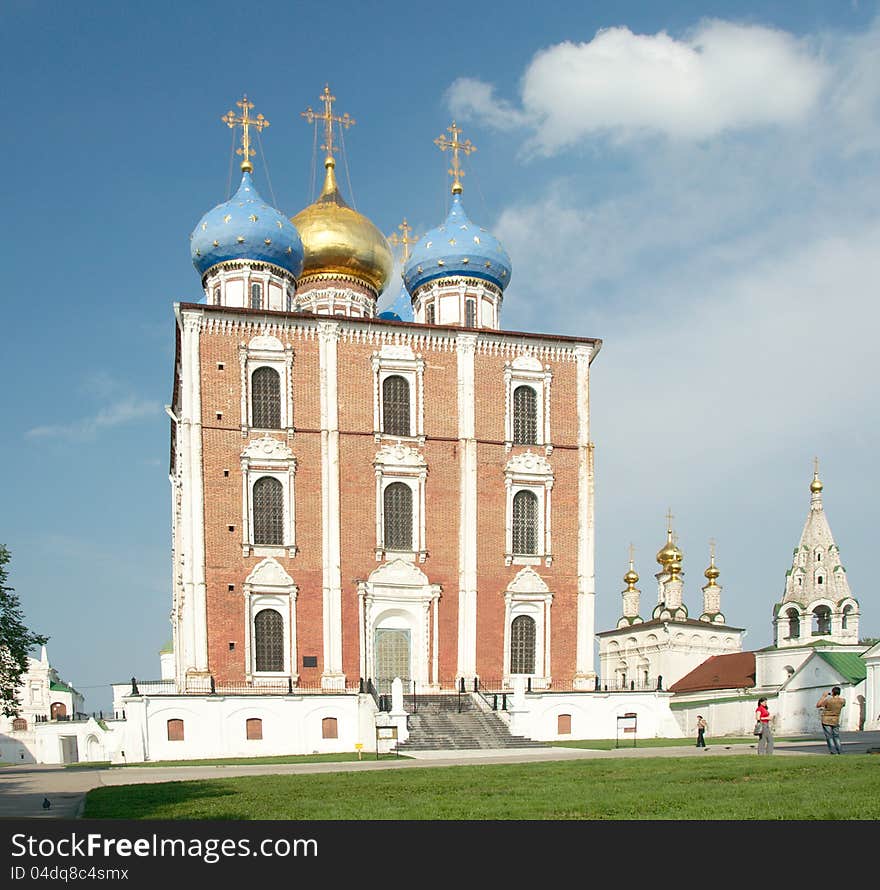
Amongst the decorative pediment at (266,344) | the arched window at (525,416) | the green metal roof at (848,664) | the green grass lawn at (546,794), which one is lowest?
the green metal roof at (848,664)

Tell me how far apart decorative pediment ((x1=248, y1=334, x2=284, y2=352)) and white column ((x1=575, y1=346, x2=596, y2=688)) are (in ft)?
33.2

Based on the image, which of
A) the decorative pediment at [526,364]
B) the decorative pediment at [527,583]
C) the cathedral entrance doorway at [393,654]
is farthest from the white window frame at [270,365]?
the decorative pediment at [527,583]

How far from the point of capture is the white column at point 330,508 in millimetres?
35688

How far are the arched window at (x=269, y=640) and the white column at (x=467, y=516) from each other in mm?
5624

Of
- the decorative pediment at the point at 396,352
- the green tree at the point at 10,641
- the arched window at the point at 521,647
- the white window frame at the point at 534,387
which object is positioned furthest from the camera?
the white window frame at the point at 534,387

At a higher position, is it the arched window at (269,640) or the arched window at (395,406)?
the arched window at (395,406)

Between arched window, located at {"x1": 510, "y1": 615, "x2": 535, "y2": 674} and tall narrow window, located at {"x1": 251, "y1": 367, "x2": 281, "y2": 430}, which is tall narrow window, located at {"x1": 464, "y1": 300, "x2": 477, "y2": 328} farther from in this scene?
arched window, located at {"x1": 510, "y1": 615, "x2": 535, "y2": 674}

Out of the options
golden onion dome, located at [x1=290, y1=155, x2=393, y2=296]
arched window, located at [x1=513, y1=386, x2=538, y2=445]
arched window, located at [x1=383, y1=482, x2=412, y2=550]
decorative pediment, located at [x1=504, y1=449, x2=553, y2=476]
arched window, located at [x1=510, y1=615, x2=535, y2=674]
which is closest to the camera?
arched window, located at [x1=383, y1=482, x2=412, y2=550]

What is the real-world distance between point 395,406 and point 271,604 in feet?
24.5

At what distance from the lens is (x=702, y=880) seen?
7.79 m

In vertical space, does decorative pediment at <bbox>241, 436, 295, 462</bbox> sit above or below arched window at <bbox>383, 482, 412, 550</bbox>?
above

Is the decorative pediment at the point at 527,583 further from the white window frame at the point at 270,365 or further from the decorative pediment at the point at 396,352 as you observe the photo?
the white window frame at the point at 270,365

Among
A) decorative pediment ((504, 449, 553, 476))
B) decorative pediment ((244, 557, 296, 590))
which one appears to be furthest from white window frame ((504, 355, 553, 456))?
decorative pediment ((244, 557, 296, 590))

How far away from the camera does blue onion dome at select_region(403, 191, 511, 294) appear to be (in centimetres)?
4169
